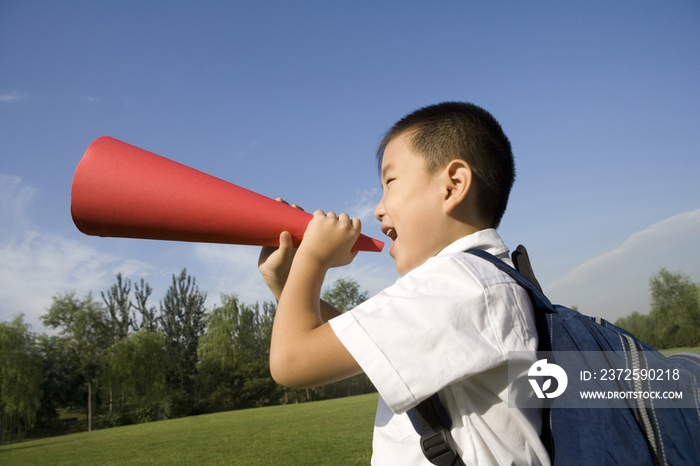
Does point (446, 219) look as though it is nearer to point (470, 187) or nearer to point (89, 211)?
point (470, 187)

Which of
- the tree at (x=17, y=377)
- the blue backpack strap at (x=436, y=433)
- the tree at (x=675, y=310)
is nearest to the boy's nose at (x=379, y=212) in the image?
the blue backpack strap at (x=436, y=433)

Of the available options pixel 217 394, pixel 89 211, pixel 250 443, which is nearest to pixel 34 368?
pixel 217 394

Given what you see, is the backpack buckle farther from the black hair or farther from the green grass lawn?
the green grass lawn

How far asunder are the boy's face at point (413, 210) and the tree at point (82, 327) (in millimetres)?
31723

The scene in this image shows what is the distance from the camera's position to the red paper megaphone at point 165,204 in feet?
4.27

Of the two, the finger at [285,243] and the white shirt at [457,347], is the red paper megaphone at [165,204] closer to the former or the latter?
the finger at [285,243]

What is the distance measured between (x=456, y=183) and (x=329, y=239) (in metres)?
0.42

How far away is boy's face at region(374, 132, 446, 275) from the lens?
123 centimetres

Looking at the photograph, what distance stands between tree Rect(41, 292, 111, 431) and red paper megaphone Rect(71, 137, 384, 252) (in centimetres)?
3125

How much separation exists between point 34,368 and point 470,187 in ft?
94.2

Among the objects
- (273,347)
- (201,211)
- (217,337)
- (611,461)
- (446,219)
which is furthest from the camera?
(217,337)

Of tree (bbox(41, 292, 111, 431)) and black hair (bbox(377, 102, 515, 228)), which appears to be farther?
tree (bbox(41, 292, 111, 431))

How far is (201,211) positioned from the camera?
1.36 m

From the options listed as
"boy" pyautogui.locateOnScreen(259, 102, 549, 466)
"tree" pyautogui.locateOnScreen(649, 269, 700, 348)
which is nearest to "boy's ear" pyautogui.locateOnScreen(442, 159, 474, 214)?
"boy" pyautogui.locateOnScreen(259, 102, 549, 466)
